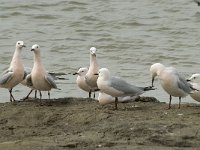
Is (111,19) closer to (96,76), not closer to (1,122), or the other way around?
(96,76)

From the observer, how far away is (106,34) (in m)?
21.7

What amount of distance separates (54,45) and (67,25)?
3.07 meters

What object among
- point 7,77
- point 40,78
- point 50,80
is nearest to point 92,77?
point 50,80

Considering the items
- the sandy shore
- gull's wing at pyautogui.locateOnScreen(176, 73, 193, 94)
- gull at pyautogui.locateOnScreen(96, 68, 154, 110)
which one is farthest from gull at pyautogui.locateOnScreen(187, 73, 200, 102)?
gull at pyautogui.locateOnScreen(96, 68, 154, 110)

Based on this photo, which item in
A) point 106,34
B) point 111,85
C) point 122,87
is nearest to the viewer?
point 111,85

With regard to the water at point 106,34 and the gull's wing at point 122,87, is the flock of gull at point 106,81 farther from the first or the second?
the water at point 106,34

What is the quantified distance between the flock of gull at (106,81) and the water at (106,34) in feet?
6.69

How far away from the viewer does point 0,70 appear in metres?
16.7

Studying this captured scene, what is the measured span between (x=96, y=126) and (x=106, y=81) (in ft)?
4.44

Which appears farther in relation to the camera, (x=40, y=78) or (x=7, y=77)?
(x=7, y=77)

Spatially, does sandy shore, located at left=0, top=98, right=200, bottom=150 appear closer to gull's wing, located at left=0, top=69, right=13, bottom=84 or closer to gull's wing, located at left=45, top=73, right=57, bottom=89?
gull's wing, located at left=45, top=73, right=57, bottom=89

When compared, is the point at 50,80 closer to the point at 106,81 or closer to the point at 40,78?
the point at 40,78

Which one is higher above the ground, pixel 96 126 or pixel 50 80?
pixel 50 80

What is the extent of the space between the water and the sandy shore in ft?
9.17
